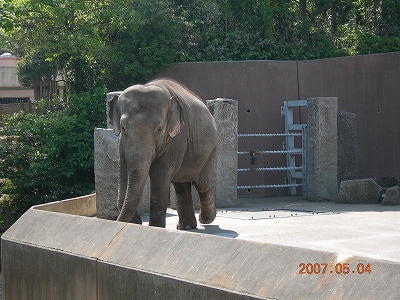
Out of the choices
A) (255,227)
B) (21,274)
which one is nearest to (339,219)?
(255,227)

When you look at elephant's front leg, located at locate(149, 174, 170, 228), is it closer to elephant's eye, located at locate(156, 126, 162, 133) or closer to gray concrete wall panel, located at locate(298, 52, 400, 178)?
elephant's eye, located at locate(156, 126, 162, 133)

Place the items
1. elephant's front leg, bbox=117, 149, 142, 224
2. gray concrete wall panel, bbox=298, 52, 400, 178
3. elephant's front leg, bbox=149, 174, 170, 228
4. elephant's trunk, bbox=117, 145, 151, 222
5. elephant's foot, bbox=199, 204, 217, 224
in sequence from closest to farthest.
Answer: elephant's trunk, bbox=117, 145, 151, 222 → elephant's front leg, bbox=117, 149, 142, 224 → elephant's front leg, bbox=149, 174, 170, 228 → elephant's foot, bbox=199, 204, 217, 224 → gray concrete wall panel, bbox=298, 52, 400, 178

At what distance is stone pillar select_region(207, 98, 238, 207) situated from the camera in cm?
1220

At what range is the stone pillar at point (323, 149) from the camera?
13.2 m

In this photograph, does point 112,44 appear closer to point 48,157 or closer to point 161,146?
point 48,157

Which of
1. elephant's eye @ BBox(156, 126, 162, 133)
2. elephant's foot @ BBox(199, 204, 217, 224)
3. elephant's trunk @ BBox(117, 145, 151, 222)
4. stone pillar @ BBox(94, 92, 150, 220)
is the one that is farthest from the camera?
stone pillar @ BBox(94, 92, 150, 220)

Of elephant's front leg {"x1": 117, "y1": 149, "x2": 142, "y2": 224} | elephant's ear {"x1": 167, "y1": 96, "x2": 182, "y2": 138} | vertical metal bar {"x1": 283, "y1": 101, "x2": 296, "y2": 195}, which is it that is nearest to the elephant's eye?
elephant's ear {"x1": 167, "y1": 96, "x2": 182, "y2": 138}

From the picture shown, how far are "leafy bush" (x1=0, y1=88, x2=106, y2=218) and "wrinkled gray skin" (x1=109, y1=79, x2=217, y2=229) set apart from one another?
19.9ft

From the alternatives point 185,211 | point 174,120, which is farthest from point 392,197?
point 174,120

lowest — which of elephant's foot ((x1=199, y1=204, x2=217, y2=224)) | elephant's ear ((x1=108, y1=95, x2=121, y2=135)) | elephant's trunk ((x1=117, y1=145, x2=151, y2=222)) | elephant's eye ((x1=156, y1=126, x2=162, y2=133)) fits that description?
elephant's foot ((x1=199, y1=204, x2=217, y2=224))

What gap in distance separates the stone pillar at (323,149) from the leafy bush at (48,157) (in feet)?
14.0

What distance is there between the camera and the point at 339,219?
32.7 ft

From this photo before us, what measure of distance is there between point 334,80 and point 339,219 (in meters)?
6.14

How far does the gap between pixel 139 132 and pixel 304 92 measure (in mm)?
9036
